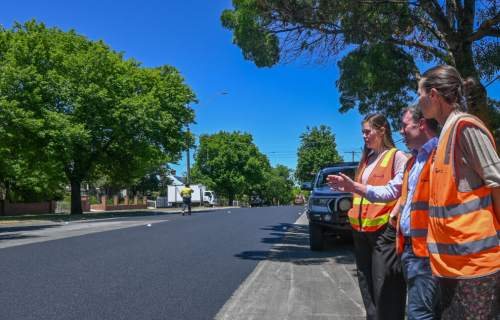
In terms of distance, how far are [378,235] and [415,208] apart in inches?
31.6

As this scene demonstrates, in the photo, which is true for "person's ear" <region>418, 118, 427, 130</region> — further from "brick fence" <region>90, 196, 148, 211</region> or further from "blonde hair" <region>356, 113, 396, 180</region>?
"brick fence" <region>90, 196, 148, 211</region>

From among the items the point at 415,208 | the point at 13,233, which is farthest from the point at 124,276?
the point at 13,233

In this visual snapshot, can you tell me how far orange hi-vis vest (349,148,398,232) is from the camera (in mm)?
3010

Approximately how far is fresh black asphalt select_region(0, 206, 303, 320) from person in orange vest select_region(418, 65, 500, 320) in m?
2.90

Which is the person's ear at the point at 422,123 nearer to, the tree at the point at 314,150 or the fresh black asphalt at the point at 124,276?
the fresh black asphalt at the point at 124,276

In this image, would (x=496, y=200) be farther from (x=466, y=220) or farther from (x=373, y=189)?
(x=373, y=189)

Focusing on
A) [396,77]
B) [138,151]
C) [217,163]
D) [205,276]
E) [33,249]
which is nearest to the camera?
[205,276]

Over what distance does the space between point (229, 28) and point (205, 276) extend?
7401 mm

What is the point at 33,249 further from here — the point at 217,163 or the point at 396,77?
the point at 217,163

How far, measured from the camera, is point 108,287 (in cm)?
530

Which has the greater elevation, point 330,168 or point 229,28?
point 229,28

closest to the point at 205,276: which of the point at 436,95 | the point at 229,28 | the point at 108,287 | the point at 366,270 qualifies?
the point at 108,287

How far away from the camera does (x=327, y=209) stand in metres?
7.85

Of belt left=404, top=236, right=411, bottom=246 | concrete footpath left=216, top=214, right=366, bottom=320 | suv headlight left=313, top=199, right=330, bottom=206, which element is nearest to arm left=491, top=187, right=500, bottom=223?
belt left=404, top=236, right=411, bottom=246
